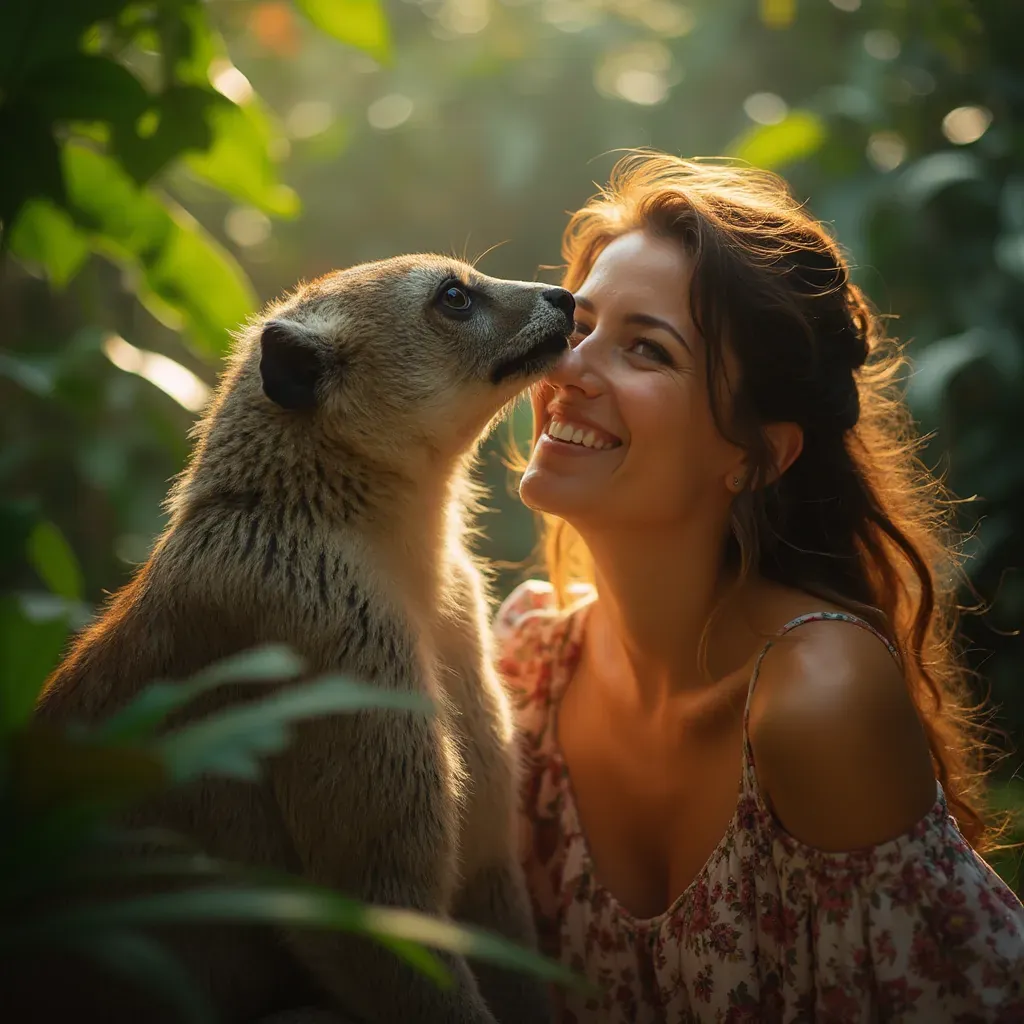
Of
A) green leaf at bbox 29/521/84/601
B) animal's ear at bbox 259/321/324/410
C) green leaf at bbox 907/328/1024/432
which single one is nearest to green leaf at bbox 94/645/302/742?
animal's ear at bbox 259/321/324/410

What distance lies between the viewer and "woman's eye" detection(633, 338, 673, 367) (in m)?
2.39

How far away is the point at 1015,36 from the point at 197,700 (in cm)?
466

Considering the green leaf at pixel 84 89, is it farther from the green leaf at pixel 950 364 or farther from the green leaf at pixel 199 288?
the green leaf at pixel 950 364

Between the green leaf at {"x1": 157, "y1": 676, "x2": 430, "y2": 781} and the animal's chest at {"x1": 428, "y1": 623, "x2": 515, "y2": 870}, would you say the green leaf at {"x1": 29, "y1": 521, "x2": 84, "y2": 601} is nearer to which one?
the animal's chest at {"x1": 428, "y1": 623, "x2": 515, "y2": 870}

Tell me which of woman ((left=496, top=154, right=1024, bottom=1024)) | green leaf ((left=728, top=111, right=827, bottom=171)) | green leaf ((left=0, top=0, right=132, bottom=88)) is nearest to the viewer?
woman ((left=496, top=154, right=1024, bottom=1024))

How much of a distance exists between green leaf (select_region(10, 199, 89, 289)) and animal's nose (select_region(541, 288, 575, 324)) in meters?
1.52

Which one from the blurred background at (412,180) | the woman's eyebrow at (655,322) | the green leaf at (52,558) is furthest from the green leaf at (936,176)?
the green leaf at (52,558)

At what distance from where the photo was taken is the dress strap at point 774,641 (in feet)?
7.09

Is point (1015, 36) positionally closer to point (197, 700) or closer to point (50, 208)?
point (50, 208)

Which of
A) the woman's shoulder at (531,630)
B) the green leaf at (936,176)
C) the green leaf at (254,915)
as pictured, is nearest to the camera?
the green leaf at (254,915)

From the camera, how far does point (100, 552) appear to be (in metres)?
4.49

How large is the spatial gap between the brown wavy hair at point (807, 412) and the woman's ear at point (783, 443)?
0.03 m

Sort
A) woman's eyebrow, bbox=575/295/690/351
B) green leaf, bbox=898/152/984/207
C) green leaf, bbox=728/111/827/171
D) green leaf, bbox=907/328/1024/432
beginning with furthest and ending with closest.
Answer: green leaf, bbox=728/111/827/171 → green leaf, bbox=898/152/984/207 → green leaf, bbox=907/328/1024/432 → woman's eyebrow, bbox=575/295/690/351

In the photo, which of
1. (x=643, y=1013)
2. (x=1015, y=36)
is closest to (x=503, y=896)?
(x=643, y=1013)
